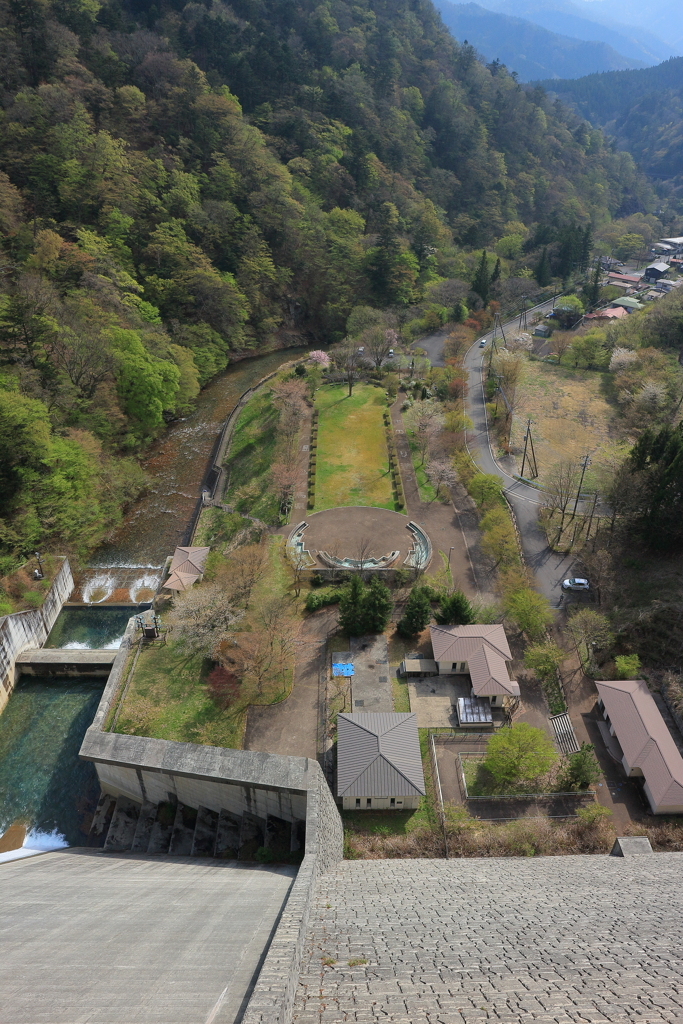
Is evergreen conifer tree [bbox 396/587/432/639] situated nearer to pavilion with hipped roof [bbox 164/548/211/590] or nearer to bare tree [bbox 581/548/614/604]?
bare tree [bbox 581/548/614/604]

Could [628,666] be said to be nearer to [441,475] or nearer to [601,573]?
[601,573]

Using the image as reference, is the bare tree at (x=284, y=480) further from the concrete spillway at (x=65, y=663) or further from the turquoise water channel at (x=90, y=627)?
the concrete spillway at (x=65, y=663)

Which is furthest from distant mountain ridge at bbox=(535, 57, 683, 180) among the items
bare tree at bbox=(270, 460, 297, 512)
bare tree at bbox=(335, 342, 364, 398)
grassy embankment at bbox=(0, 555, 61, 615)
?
grassy embankment at bbox=(0, 555, 61, 615)

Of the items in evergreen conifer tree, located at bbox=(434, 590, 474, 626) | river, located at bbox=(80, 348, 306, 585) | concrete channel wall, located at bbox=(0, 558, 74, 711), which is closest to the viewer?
concrete channel wall, located at bbox=(0, 558, 74, 711)

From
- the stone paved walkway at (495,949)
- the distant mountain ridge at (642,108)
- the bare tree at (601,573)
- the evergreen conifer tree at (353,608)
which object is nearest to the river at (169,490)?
the evergreen conifer tree at (353,608)

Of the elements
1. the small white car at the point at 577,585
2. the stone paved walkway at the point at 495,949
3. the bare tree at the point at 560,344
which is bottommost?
the stone paved walkway at the point at 495,949

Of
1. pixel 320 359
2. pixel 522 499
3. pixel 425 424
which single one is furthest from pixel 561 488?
pixel 320 359

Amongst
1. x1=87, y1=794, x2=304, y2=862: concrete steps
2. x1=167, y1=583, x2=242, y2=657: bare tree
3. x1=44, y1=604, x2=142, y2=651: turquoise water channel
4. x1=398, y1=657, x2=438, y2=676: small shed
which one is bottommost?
x1=87, y1=794, x2=304, y2=862: concrete steps
